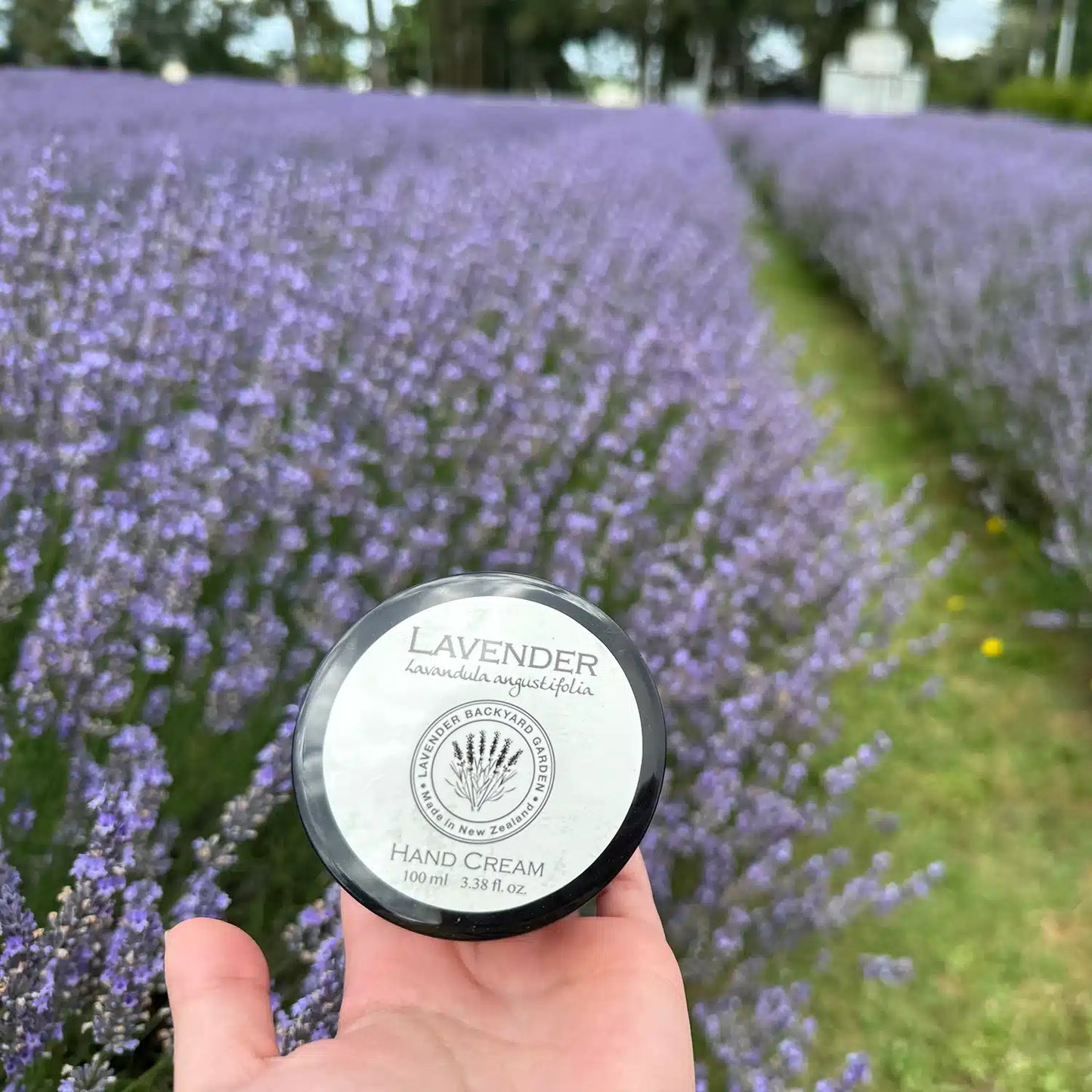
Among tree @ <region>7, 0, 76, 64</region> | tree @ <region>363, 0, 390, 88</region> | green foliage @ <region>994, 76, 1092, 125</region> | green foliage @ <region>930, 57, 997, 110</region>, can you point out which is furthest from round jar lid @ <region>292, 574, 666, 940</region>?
green foliage @ <region>930, 57, 997, 110</region>

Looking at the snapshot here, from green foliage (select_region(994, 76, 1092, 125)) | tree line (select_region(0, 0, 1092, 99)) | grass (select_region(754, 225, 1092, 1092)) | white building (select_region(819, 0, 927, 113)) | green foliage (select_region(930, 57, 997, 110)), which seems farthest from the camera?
green foliage (select_region(930, 57, 997, 110))

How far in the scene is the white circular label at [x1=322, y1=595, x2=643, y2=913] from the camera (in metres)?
0.92

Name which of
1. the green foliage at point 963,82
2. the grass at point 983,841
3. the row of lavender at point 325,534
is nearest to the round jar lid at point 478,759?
the row of lavender at point 325,534

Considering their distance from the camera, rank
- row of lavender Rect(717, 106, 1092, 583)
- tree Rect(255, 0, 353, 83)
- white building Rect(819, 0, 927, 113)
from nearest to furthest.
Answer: row of lavender Rect(717, 106, 1092, 583) < tree Rect(255, 0, 353, 83) < white building Rect(819, 0, 927, 113)

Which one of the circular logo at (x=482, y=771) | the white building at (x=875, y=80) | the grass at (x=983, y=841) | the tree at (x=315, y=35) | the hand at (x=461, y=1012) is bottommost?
the grass at (x=983, y=841)

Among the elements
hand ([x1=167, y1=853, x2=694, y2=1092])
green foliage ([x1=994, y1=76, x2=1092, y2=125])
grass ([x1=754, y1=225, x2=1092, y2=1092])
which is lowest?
grass ([x1=754, y1=225, x2=1092, y2=1092])

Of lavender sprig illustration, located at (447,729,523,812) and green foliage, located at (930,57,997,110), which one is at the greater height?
green foliage, located at (930,57,997,110)

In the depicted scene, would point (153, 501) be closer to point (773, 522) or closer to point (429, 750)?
point (429, 750)

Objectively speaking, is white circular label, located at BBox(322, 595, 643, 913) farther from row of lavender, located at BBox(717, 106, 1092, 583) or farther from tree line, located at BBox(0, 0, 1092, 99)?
tree line, located at BBox(0, 0, 1092, 99)

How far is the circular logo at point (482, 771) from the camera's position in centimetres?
93

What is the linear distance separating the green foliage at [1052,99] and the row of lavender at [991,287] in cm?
1176

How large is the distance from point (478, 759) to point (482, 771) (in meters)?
0.01

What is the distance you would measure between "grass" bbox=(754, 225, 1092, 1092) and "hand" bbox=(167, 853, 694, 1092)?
793mm

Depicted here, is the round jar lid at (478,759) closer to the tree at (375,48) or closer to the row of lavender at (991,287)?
the row of lavender at (991,287)
